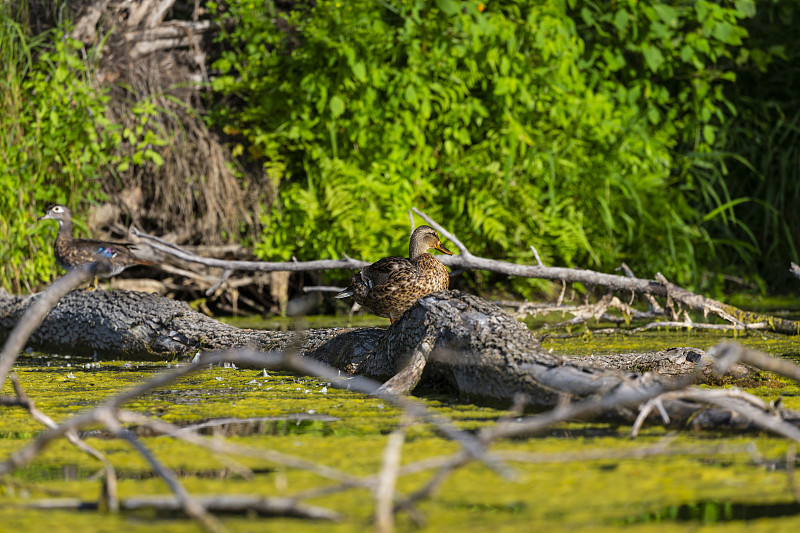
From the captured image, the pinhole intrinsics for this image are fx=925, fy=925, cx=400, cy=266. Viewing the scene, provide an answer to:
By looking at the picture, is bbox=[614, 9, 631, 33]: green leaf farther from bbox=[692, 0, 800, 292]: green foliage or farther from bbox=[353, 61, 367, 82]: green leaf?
bbox=[353, 61, 367, 82]: green leaf

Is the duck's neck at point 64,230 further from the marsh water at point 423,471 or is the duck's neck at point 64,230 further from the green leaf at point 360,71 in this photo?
the marsh water at point 423,471

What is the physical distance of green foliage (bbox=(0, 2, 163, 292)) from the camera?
6.37 metres

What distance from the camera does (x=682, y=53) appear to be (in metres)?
7.49

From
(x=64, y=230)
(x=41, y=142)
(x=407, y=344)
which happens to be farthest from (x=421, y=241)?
(x=41, y=142)

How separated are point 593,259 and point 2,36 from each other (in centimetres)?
458

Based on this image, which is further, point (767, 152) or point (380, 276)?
point (767, 152)

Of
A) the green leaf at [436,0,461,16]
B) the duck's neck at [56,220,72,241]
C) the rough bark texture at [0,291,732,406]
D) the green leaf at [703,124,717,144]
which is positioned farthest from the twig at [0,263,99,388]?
the green leaf at [703,124,717,144]

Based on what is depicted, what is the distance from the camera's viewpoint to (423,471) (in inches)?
87.7

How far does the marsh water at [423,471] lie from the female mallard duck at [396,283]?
48.1 inches

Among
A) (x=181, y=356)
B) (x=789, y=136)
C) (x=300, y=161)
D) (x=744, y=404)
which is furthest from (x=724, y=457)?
(x=789, y=136)

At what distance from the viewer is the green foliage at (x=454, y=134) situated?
691cm

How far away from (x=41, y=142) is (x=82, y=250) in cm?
101

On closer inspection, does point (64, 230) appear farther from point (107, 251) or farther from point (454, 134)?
point (454, 134)

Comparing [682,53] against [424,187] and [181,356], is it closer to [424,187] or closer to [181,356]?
[424,187]
